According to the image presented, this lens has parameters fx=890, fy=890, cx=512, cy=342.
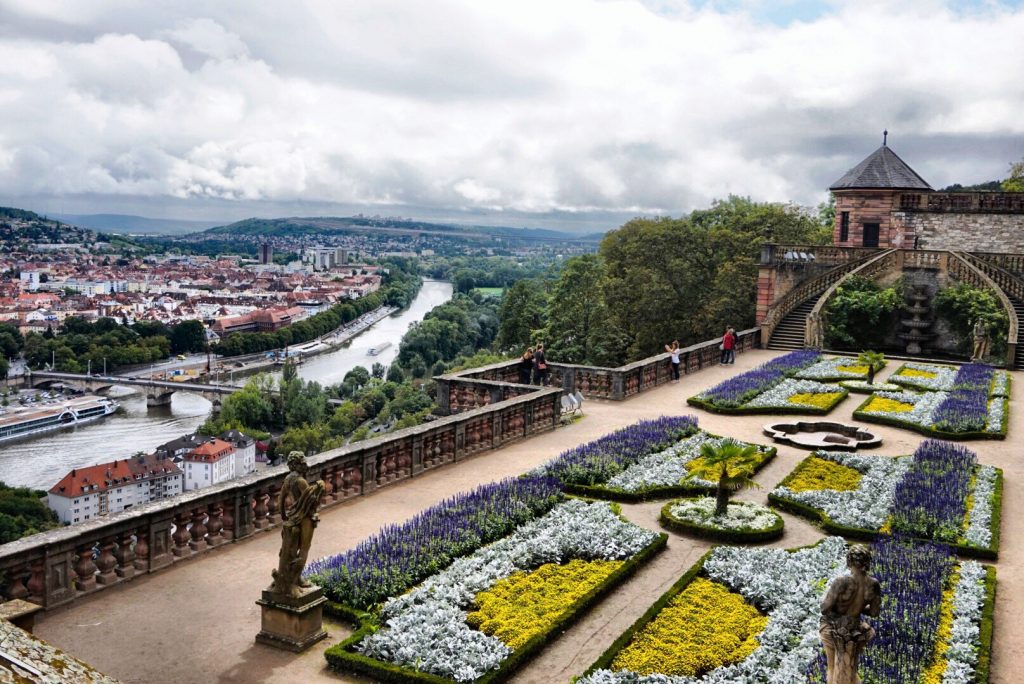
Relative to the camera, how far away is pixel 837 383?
1227 inches

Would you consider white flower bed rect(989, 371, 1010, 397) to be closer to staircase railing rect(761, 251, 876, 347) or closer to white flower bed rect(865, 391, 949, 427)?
white flower bed rect(865, 391, 949, 427)

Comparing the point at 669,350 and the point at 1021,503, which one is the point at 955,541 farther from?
the point at 669,350

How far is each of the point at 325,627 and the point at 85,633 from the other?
2.62 metres

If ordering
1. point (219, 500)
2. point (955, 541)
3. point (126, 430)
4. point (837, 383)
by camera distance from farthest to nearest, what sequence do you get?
point (126, 430), point (837, 383), point (955, 541), point (219, 500)

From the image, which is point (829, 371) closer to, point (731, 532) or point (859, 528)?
point (859, 528)

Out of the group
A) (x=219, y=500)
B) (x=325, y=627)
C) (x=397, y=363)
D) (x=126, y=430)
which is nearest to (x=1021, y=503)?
(x=325, y=627)

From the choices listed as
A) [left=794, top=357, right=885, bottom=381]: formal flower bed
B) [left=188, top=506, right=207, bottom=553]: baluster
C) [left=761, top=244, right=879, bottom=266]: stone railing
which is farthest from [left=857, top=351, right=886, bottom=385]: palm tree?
[left=188, top=506, right=207, bottom=553]: baluster

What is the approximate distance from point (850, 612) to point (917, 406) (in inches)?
820

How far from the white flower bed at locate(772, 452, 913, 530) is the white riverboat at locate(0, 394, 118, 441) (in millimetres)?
116673

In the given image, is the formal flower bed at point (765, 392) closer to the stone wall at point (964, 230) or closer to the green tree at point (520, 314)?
the stone wall at point (964, 230)

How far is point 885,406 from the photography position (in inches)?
1046

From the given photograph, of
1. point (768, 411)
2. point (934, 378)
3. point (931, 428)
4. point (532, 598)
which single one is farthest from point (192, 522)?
point (934, 378)

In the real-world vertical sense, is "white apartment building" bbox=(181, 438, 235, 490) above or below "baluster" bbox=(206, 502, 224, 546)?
below

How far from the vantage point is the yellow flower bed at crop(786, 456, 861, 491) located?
17.5 meters
